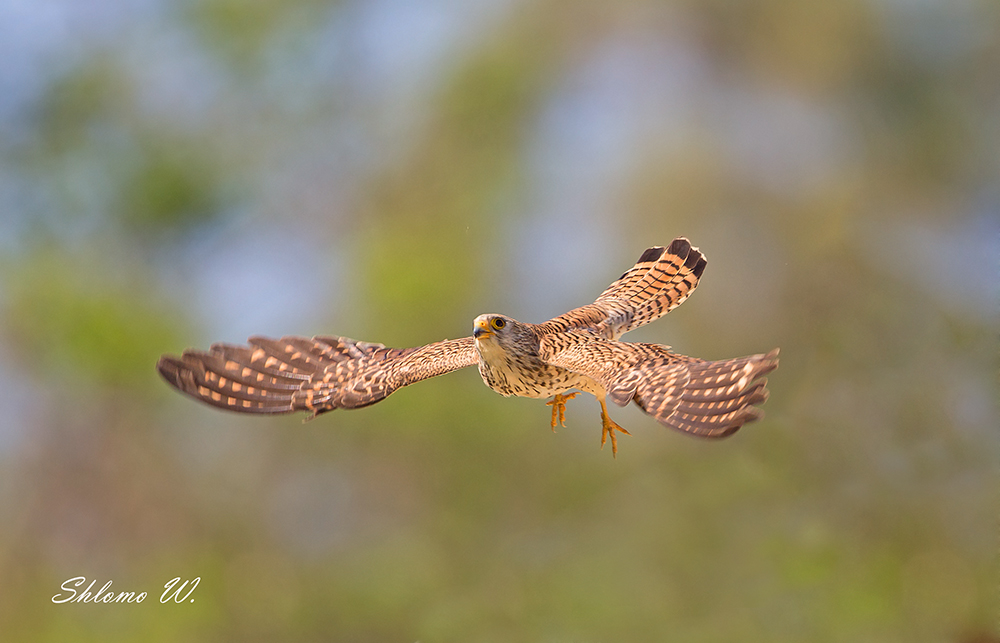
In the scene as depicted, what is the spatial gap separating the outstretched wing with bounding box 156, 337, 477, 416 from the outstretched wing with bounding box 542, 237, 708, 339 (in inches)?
20.0

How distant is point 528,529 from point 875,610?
273 centimetres

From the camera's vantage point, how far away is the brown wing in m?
2.20

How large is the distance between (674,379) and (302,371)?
1345mm

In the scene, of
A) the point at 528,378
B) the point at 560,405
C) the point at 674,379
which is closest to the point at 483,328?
the point at 528,378

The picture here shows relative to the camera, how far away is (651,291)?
11.8ft

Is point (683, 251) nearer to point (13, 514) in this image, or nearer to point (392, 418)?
point (392, 418)

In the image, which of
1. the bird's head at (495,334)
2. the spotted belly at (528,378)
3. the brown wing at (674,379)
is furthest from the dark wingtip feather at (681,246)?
the bird's head at (495,334)

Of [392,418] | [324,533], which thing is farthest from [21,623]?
[392,418]

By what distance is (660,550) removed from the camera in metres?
7.58

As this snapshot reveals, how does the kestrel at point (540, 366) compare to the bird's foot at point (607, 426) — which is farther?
the bird's foot at point (607, 426)

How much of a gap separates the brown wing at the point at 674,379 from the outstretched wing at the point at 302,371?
1.38 ft

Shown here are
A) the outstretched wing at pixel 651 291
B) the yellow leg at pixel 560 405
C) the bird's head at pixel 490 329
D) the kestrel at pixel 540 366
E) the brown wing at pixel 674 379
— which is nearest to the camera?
the brown wing at pixel 674 379

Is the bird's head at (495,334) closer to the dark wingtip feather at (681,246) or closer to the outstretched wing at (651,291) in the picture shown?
the outstretched wing at (651,291)

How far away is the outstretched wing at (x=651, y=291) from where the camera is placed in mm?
3477
